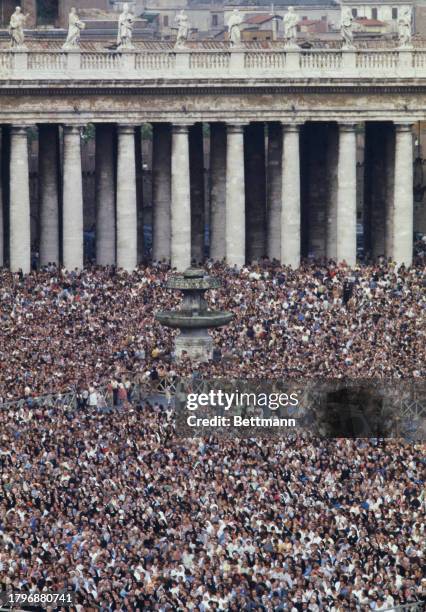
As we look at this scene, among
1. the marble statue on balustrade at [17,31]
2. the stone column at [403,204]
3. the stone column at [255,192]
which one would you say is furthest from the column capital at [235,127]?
the marble statue on balustrade at [17,31]

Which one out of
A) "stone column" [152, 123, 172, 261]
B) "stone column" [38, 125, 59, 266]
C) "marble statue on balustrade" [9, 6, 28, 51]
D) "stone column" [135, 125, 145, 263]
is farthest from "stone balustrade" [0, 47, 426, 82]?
"stone column" [135, 125, 145, 263]

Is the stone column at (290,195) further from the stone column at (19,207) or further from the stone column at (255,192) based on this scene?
the stone column at (19,207)

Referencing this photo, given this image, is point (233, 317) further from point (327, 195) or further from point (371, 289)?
point (327, 195)

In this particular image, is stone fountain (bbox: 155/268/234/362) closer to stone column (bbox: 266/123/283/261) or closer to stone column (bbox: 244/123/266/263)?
stone column (bbox: 266/123/283/261)

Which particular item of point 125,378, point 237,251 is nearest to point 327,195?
point 237,251

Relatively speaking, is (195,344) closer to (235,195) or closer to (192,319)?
(192,319)

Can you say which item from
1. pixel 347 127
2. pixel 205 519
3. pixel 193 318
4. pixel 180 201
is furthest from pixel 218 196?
pixel 205 519
